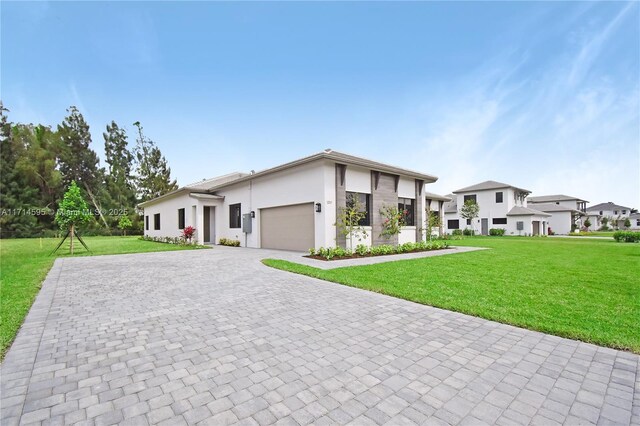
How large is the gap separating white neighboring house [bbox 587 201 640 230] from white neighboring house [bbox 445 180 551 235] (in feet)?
94.0

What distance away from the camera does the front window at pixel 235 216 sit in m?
16.8

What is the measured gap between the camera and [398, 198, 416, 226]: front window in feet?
49.4

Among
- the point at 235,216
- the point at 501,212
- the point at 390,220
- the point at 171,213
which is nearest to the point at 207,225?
the point at 235,216

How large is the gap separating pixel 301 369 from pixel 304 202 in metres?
10.1

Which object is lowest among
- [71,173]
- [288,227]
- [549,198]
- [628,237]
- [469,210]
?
[628,237]

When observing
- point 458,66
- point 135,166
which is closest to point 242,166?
point 458,66

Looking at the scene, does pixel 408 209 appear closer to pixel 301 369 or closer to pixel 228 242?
pixel 228 242

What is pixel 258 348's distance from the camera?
10.3 feet

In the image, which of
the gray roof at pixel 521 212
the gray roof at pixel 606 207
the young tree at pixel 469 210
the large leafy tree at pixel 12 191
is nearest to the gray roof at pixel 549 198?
the gray roof at pixel 521 212

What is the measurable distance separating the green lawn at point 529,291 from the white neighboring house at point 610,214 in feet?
200

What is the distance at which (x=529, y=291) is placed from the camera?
5.48m

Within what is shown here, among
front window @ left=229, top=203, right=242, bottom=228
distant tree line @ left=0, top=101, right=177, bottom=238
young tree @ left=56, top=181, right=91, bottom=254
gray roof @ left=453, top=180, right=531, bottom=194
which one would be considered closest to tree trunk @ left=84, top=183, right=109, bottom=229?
distant tree line @ left=0, top=101, right=177, bottom=238

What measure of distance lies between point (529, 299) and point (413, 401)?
4.02 m

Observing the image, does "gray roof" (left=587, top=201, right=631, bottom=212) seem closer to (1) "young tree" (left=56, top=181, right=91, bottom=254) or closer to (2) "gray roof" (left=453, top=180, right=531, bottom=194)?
(2) "gray roof" (left=453, top=180, right=531, bottom=194)
